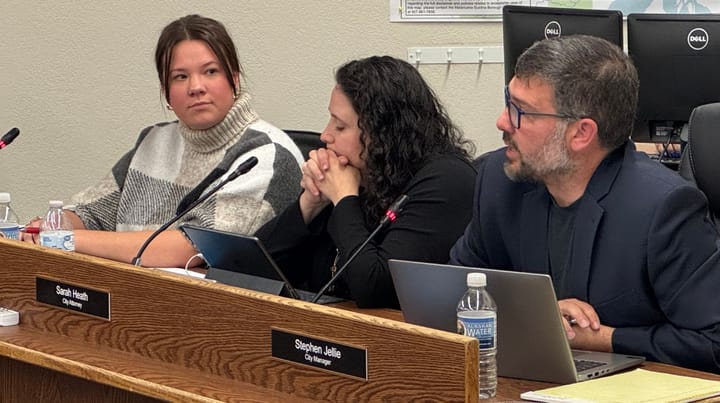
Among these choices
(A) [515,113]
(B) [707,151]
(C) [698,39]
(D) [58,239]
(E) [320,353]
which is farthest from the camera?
(C) [698,39]

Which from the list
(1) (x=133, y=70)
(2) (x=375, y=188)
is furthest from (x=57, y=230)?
(1) (x=133, y=70)

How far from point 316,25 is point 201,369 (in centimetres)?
260

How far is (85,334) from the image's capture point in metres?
2.03

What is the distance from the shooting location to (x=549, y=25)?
3590 mm

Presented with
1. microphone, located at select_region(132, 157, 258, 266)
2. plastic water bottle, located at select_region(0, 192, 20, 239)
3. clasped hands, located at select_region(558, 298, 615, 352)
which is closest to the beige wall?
plastic water bottle, located at select_region(0, 192, 20, 239)

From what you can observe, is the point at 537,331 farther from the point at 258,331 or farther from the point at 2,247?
the point at 2,247

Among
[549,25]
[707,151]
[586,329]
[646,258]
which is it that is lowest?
[586,329]

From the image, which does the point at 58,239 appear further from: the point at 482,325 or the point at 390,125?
the point at 482,325

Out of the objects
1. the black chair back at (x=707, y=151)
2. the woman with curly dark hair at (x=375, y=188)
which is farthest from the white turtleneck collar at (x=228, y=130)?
the black chair back at (x=707, y=151)

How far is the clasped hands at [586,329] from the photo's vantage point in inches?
78.5

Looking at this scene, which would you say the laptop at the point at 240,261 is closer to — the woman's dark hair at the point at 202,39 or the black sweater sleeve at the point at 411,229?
the black sweater sleeve at the point at 411,229

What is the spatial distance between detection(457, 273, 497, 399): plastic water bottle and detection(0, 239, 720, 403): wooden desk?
3cm

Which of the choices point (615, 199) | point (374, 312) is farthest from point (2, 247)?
point (615, 199)

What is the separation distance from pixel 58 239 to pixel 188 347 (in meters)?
0.88
